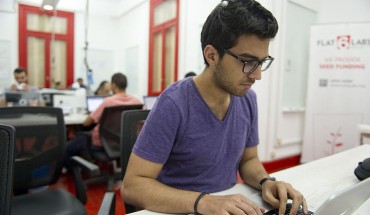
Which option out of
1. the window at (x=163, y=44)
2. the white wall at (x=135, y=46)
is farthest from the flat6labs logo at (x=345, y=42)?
the white wall at (x=135, y=46)

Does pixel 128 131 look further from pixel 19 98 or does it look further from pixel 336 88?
pixel 336 88

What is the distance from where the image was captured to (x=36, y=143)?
1521 mm

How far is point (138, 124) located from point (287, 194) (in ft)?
→ 2.24

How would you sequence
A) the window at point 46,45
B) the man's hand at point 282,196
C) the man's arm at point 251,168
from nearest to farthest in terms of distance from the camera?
the man's hand at point 282,196 → the man's arm at point 251,168 → the window at point 46,45

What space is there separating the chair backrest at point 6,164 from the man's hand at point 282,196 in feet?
2.61

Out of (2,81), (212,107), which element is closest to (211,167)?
(212,107)

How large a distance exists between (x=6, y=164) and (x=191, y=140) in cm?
58

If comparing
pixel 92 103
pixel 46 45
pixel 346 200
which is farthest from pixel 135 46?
pixel 346 200

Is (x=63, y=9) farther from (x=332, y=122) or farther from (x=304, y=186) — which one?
(x=304, y=186)

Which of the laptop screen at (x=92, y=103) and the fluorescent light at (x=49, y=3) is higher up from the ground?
the fluorescent light at (x=49, y=3)

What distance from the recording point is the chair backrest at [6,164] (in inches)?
32.9

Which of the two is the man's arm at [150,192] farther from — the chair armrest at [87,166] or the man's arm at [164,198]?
the chair armrest at [87,166]

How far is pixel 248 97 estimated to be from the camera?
122 centimetres

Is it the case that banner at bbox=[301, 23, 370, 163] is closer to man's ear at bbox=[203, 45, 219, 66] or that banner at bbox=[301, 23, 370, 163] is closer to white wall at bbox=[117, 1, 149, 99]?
man's ear at bbox=[203, 45, 219, 66]
